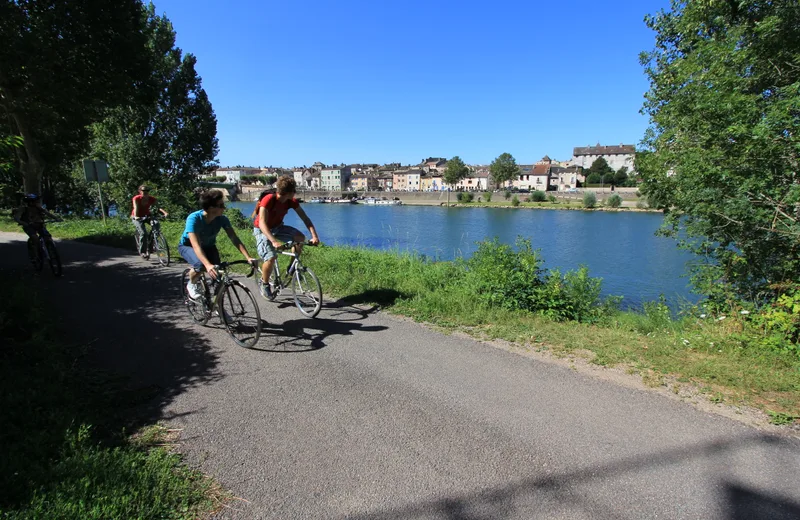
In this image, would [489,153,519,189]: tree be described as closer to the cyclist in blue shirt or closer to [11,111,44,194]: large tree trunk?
[11,111,44,194]: large tree trunk

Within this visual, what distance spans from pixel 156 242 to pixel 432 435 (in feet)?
30.8

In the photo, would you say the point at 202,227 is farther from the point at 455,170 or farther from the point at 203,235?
the point at 455,170

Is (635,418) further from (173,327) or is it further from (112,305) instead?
(112,305)

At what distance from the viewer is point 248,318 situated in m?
5.13

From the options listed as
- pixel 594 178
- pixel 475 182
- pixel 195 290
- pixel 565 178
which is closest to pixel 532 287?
pixel 195 290

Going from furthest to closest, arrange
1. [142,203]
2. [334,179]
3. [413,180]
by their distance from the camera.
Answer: [334,179] < [413,180] < [142,203]

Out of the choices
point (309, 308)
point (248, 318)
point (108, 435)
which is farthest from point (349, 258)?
point (108, 435)

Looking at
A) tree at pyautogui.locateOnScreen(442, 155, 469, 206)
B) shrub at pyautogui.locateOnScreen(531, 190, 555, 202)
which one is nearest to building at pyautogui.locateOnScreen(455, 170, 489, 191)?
tree at pyautogui.locateOnScreen(442, 155, 469, 206)

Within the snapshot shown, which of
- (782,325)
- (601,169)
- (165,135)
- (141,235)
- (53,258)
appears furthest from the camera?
(601,169)

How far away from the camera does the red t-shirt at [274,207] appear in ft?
19.8

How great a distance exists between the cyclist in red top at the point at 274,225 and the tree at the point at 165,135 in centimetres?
1922

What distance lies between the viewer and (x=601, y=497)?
2.41m

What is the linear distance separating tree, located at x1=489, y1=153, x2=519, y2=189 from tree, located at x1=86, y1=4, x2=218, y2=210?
4383 inches

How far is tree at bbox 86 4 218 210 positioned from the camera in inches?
923
